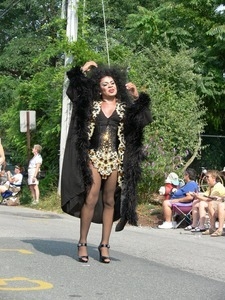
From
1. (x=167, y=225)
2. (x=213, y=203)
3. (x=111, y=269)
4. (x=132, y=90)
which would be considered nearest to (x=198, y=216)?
(x=213, y=203)

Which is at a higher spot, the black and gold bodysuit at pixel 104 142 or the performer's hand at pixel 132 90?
the performer's hand at pixel 132 90

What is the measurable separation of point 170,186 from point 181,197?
100 cm

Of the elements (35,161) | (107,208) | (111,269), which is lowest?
(111,269)

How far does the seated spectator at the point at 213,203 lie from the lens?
14195 mm

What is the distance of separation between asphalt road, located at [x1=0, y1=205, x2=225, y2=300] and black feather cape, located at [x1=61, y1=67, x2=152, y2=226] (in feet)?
2.08

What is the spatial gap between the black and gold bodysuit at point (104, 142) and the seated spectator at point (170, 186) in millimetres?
8415

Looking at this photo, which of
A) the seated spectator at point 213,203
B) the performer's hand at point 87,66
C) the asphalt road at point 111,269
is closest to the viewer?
the asphalt road at point 111,269

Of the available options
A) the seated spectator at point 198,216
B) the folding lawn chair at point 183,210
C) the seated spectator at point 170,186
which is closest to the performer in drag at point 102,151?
the seated spectator at point 198,216

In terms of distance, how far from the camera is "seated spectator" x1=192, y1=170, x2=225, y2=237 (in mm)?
14195

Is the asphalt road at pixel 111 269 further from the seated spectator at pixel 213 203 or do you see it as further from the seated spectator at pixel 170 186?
the seated spectator at pixel 170 186

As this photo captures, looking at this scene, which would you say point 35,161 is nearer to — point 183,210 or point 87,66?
point 183,210

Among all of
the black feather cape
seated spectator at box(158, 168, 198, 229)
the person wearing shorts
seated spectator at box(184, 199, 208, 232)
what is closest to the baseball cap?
seated spectator at box(158, 168, 198, 229)

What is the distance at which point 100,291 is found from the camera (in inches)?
287

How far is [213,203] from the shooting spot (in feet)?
48.5
